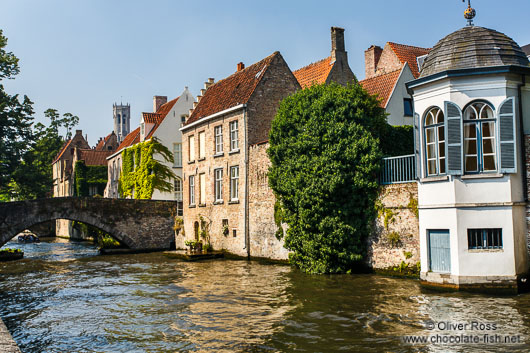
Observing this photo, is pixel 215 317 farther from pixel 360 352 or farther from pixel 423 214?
pixel 423 214

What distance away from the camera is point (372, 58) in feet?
115

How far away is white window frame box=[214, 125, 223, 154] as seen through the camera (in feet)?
94.0

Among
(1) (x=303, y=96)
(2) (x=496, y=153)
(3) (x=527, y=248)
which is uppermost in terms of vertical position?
(1) (x=303, y=96)

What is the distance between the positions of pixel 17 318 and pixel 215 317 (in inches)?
201

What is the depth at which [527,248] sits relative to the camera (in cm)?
1430

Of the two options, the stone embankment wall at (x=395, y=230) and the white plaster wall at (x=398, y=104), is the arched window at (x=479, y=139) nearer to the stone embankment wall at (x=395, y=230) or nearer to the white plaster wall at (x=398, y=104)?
the stone embankment wall at (x=395, y=230)

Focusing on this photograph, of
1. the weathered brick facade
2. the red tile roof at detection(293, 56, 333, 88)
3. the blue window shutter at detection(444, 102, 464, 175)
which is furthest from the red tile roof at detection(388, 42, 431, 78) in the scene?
the blue window shutter at detection(444, 102, 464, 175)

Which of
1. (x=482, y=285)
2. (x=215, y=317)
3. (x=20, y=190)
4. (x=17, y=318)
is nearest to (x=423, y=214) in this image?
(x=482, y=285)

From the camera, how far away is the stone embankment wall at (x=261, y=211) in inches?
934

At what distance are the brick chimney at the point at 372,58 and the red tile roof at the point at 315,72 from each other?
477 centimetres

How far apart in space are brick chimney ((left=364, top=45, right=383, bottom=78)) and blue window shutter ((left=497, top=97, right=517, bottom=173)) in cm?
2109

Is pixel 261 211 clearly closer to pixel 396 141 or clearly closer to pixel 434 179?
pixel 396 141

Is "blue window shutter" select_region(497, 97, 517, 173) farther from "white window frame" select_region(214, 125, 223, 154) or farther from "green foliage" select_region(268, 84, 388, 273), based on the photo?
"white window frame" select_region(214, 125, 223, 154)

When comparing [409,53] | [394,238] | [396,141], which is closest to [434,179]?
[394,238]
